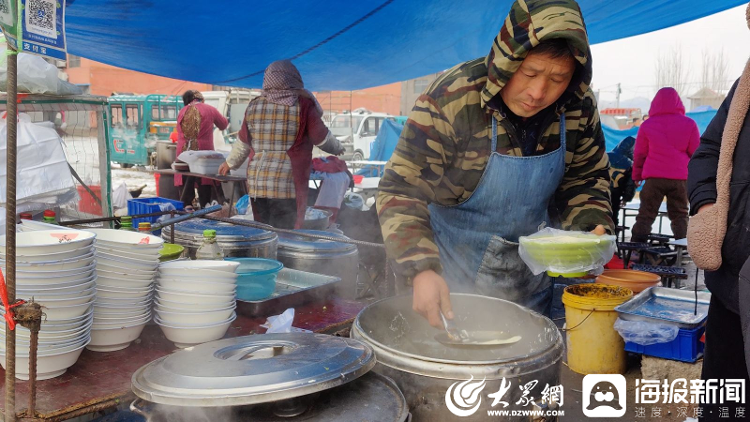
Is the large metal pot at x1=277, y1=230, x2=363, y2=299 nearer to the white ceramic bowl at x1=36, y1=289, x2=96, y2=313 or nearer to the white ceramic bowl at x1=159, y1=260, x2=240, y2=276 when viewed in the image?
the white ceramic bowl at x1=159, y1=260, x2=240, y2=276

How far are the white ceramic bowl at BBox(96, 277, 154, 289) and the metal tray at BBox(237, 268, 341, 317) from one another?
0.41 meters

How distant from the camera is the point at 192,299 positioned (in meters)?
1.49

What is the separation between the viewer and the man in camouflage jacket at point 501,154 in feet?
5.11

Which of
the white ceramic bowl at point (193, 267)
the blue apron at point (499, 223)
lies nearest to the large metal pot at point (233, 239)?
the white ceramic bowl at point (193, 267)

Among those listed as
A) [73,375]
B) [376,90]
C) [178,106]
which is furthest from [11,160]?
[376,90]

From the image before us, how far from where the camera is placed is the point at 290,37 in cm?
458

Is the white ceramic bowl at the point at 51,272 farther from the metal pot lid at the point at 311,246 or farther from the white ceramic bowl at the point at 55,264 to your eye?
the metal pot lid at the point at 311,246

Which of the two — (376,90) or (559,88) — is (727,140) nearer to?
(559,88)

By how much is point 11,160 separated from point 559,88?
4.97 ft

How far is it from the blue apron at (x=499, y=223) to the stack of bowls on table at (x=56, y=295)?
1202mm

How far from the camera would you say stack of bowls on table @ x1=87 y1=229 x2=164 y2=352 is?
1410 mm

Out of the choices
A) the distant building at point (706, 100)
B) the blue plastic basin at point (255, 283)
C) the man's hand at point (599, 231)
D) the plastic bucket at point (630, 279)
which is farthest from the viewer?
the distant building at point (706, 100)

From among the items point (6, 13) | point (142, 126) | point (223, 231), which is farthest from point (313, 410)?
point (142, 126)

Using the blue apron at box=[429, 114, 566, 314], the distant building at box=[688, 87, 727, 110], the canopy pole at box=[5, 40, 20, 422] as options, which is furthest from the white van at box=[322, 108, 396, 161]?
the distant building at box=[688, 87, 727, 110]
